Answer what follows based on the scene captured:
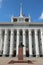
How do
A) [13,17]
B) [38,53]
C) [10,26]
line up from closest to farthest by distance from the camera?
[38,53]
[10,26]
[13,17]

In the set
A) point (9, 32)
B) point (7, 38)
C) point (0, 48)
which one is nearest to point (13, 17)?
point (9, 32)

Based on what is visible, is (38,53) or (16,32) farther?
(16,32)

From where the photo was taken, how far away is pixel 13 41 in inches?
2144

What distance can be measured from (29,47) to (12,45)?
19.4 ft

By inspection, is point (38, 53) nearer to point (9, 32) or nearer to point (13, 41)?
point (13, 41)

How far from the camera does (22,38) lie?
56469mm

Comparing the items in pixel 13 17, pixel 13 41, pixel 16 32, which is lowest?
pixel 13 41

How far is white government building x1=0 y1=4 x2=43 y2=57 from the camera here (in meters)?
52.3

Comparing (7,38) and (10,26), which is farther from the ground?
(10,26)

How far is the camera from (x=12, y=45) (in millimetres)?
52344

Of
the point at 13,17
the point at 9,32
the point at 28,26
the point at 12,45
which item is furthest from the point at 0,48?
the point at 13,17

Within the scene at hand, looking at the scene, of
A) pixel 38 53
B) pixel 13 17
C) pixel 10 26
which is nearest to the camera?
pixel 38 53

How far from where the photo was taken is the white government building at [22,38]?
172ft

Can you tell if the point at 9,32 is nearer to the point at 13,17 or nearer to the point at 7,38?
the point at 7,38
